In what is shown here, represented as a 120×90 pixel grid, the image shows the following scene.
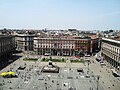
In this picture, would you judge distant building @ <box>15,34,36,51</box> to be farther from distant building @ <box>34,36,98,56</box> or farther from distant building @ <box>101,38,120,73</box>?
distant building @ <box>101,38,120,73</box>

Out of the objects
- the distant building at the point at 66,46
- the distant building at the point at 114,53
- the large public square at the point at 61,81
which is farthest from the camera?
the distant building at the point at 66,46

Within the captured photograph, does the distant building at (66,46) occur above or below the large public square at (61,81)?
above

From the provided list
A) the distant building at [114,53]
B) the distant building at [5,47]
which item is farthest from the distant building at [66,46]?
the distant building at [114,53]

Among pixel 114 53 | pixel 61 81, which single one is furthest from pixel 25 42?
pixel 61 81

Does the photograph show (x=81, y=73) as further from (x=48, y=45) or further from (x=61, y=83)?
(x=48, y=45)

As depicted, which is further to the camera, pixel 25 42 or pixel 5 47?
pixel 25 42

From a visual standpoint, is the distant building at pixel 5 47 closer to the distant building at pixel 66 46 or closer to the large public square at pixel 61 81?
the large public square at pixel 61 81

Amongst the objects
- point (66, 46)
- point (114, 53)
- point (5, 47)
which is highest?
point (5, 47)

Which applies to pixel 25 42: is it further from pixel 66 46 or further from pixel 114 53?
pixel 114 53

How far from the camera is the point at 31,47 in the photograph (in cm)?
17050

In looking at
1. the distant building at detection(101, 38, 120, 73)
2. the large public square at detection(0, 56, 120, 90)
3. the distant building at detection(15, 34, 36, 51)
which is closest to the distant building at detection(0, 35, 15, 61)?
the large public square at detection(0, 56, 120, 90)

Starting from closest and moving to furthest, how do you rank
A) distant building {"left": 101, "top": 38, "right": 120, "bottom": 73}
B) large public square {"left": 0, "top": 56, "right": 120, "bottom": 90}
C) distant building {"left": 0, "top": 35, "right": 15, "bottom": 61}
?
large public square {"left": 0, "top": 56, "right": 120, "bottom": 90} → distant building {"left": 101, "top": 38, "right": 120, "bottom": 73} → distant building {"left": 0, "top": 35, "right": 15, "bottom": 61}

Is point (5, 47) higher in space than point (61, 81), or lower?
higher

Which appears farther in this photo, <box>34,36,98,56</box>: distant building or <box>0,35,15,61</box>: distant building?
<box>34,36,98,56</box>: distant building
